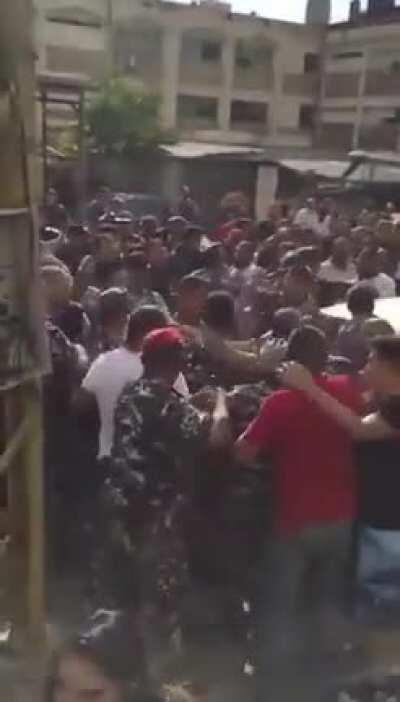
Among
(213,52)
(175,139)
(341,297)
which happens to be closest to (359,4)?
(213,52)

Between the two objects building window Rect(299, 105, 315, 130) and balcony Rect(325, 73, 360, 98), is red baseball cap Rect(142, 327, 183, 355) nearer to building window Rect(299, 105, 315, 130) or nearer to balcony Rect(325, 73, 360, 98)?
balcony Rect(325, 73, 360, 98)

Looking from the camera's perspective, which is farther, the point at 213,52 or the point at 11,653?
the point at 213,52

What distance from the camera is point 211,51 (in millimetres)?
36594

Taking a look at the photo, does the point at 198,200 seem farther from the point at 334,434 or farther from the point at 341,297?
the point at 334,434

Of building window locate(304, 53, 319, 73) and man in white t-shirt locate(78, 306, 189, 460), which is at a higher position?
building window locate(304, 53, 319, 73)

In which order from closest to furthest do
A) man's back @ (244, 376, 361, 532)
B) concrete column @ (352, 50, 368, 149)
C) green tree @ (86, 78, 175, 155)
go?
man's back @ (244, 376, 361, 532) → green tree @ (86, 78, 175, 155) → concrete column @ (352, 50, 368, 149)

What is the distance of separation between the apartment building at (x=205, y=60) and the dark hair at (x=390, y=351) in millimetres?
29099

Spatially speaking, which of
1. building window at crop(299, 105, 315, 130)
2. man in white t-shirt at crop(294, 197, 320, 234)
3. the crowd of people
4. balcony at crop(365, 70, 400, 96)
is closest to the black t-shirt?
the crowd of people

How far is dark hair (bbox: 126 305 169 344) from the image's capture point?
4461mm

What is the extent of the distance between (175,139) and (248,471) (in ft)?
89.0

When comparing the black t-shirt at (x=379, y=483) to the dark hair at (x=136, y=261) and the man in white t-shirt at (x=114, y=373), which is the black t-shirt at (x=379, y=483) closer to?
the man in white t-shirt at (x=114, y=373)

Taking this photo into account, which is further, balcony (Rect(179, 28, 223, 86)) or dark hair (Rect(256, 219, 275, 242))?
balcony (Rect(179, 28, 223, 86))

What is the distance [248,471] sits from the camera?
3.88m

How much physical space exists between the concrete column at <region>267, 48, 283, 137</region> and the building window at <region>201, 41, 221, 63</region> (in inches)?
96.1
